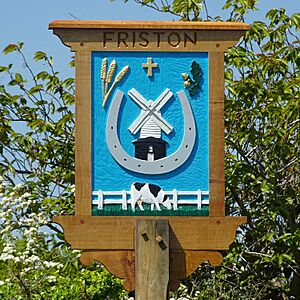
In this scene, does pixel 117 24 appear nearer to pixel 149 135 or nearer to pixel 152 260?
pixel 149 135

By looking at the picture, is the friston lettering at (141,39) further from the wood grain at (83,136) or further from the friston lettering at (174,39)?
the wood grain at (83,136)

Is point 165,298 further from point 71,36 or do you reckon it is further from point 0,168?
point 0,168

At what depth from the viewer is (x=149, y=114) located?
5887 mm

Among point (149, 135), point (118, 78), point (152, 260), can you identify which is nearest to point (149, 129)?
point (149, 135)

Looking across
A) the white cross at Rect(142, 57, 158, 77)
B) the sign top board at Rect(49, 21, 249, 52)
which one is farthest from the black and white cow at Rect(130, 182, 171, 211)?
the sign top board at Rect(49, 21, 249, 52)

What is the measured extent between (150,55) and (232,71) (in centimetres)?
297

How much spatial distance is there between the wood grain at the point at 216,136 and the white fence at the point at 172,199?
6cm

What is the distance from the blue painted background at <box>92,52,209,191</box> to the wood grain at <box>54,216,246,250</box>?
171 millimetres

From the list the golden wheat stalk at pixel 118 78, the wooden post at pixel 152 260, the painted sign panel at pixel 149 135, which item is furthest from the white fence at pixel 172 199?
the golden wheat stalk at pixel 118 78

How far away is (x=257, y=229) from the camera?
344 inches

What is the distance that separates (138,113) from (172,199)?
48 cm

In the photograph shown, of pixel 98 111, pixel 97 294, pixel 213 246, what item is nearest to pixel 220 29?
pixel 98 111

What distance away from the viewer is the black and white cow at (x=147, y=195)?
587 cm

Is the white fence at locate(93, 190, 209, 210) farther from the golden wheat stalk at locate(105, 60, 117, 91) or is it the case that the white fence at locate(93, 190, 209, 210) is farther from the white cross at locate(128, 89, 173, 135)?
the golden wheat stalk at locate(105, 60, 117, 91)
